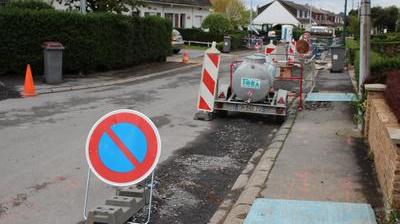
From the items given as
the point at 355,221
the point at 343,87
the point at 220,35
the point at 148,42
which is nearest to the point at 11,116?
the point at 355,221

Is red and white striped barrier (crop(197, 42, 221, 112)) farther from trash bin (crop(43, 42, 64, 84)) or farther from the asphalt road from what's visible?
trash bin (crop(43, 42, 64, 84))

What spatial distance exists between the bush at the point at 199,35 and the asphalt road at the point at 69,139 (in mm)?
29734

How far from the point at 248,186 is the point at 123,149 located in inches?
83.8

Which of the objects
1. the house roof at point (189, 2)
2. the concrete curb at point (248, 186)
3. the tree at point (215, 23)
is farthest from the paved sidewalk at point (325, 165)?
the tree at point (215, 23)

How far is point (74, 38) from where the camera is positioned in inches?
808

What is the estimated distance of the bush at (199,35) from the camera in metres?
47.9

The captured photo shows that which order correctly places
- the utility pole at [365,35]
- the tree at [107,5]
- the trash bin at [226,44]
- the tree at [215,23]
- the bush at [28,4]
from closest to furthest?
the utility pole at [365,35], the bush at [28,4], the tree at [107,5], the trash bin at [226,44], the tree at [215,23]

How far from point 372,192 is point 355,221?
121cm

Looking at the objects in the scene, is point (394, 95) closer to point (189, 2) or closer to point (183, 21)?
point (189, 2)

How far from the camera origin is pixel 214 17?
1941 inches

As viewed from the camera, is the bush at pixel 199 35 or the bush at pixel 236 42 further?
the bush at pixel 199 35

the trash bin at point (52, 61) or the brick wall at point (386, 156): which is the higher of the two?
the trash bin at point (52, 61)

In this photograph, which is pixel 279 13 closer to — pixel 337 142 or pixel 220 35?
pixel 220 35

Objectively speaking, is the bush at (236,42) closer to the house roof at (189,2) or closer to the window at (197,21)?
the house roof at (189,2)
